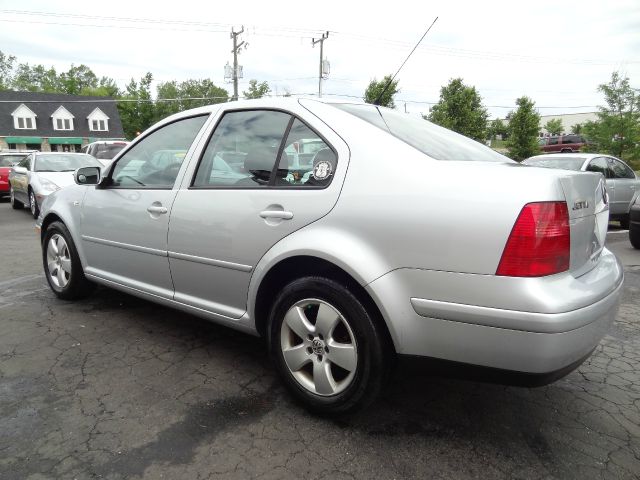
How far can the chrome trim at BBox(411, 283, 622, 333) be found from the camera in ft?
5.66

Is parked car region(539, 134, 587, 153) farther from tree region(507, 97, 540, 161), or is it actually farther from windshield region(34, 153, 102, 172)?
windshield region(34, 153, 102, 172)

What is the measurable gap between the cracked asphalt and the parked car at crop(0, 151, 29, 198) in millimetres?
13166

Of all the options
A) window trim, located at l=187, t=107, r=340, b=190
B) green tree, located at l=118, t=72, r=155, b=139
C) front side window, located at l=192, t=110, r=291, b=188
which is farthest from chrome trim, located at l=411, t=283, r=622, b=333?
green tree, located at l=118, t=72, r=155, b=139

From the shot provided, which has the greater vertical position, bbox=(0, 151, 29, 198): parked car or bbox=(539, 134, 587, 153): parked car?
bbox=(539, 134, 587, 153): parked car

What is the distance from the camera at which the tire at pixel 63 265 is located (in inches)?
158

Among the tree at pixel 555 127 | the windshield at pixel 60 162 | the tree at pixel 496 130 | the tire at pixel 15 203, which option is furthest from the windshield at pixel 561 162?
the tree at pixel 555 127

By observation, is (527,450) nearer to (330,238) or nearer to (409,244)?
(409,244)

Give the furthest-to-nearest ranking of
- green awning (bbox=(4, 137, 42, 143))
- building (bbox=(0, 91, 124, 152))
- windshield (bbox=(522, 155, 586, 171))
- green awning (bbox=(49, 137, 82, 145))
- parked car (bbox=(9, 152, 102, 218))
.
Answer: green awning (bbox=(49, 137, 82, 145)) → building (bbox=(0, 91, 124, 152)) → green awning (bbox=(4, 137, 42, 143)) → parked car (bbox=(9, 152, 102, 218)) → windshield (bbox=(522, 155, 586, 171))

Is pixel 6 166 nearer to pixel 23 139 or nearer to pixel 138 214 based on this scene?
pixel 138 214

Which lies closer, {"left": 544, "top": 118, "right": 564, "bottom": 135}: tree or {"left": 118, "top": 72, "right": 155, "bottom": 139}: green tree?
{"left": 118, "top": 72, "right": 155, "bottom": 139}: green tree

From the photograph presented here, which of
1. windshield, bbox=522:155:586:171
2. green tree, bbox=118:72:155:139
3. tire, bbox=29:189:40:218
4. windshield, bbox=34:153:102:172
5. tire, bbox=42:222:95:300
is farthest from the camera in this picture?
green tree, bbox=118:72:155:139

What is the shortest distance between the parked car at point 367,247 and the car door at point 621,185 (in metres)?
7.71

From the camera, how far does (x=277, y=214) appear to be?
2.37 m

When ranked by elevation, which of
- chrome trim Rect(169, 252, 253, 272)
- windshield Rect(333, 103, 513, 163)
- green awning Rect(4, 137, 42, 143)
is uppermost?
green awning Rect(4, 137, 42, 143)
